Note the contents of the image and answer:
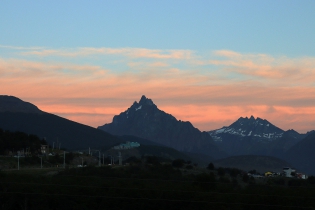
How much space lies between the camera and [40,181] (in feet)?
243

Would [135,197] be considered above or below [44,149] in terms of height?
below

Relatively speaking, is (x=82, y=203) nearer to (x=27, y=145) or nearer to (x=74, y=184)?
(x=74, y=184)

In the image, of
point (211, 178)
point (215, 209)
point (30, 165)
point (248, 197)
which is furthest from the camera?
point (30, 165)

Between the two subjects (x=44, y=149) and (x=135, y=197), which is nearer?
(x=135, y=197)

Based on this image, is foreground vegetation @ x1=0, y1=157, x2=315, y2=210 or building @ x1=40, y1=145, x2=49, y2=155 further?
building @ x1=40, y1=145, x2=49, y2=155

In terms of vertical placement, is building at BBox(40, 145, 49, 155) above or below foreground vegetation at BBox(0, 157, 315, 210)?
above

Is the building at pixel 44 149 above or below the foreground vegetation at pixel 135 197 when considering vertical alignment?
above

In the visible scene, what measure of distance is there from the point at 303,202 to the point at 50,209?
2314cm

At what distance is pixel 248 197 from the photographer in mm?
68188

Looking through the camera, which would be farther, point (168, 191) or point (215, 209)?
point (168, 191)

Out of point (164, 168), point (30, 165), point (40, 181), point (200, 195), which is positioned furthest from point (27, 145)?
point (200, 195)

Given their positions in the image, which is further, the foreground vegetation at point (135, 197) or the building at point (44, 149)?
the building at point (44, 149)

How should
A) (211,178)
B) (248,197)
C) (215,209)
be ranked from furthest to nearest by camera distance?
(211,178) < (248,197) < (215,209)

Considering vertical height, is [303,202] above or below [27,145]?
below
